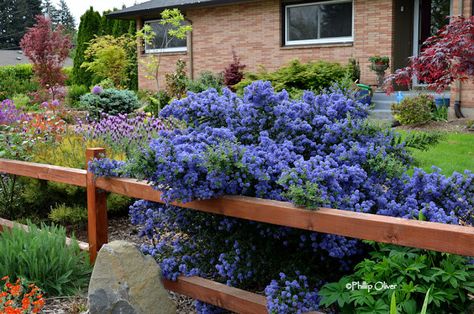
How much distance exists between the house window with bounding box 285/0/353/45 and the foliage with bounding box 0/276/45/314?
13.1 m

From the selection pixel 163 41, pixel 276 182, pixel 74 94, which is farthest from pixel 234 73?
pixel 276 182

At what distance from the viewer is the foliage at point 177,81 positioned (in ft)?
56.1

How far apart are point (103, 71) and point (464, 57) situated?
15.7 meters

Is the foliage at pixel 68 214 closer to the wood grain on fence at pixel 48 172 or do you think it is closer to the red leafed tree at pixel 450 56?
the wood grain on fence at pixel 48 172

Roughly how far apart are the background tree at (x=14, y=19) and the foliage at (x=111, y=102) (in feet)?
158

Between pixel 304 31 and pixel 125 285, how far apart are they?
14.1 meters

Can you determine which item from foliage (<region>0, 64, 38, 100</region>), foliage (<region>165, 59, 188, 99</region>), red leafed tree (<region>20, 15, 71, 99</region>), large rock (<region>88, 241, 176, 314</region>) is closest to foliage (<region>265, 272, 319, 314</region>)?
large rock (<region>88, 241, 176, 314</region>)

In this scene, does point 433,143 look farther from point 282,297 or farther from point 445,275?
point 282,297

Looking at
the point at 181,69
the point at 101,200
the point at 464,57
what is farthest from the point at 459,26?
the point at 181,69

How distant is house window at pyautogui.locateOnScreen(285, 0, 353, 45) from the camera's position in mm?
15641

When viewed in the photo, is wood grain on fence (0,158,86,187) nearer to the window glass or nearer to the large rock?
the large rock

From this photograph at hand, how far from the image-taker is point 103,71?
21422 millimetres

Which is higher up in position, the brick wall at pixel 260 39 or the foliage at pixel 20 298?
the brick wall at pixel 260 39

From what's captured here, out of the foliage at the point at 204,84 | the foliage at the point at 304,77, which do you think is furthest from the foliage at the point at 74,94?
the foliage at the point at 304,77
